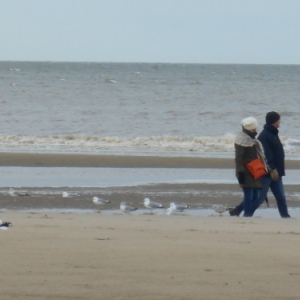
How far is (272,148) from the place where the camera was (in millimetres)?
9703

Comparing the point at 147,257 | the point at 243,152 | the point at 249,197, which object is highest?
the point at 243,152

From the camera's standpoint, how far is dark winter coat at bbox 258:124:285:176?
968 centimetres

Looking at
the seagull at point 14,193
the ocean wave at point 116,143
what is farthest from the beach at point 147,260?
the ocean wave at point 116,143

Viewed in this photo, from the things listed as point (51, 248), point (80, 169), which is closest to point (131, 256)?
point (51, 248)

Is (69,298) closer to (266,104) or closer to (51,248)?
(51,248)

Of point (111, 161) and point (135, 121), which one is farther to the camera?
point (135, 121)

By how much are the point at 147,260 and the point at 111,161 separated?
41.6ft

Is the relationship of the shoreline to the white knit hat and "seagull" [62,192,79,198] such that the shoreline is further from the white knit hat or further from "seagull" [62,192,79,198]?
the white knit hat

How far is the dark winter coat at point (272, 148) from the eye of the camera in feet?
31.8

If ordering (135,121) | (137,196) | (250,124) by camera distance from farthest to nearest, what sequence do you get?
(135,121) → (137,196) → (250,124)

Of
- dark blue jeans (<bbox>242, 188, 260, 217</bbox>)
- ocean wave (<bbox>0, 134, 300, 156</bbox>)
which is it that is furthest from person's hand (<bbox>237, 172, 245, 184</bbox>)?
A: ocean wave (<bbox>0, 134, 300, 156</bbox>)

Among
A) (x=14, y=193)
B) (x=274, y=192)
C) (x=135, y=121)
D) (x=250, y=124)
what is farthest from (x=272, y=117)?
(x=135, y=121)

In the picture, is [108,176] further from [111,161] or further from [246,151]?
[246,151]

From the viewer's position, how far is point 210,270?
6129 mm
